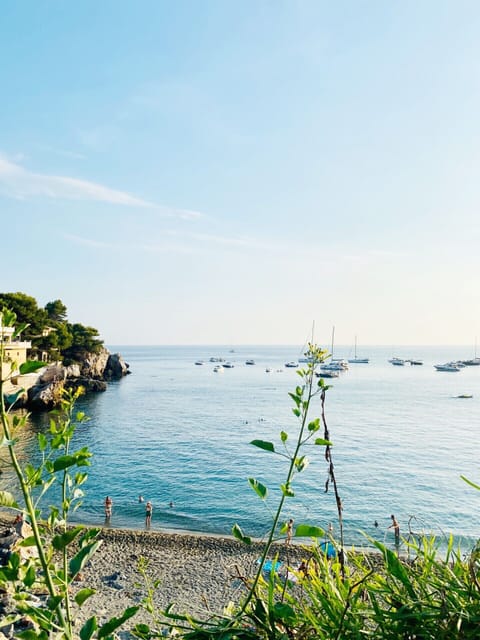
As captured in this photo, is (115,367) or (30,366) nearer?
(30,366)

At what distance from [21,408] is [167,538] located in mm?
33477

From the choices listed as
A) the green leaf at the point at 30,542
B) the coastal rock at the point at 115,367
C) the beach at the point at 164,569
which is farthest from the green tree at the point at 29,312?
the green leaf at the point at 30,542

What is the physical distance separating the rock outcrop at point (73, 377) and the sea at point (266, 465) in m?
3.37

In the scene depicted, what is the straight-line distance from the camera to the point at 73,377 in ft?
210

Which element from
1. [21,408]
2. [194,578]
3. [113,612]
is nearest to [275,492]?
[194,578]

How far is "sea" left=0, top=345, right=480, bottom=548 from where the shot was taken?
21.8 metres

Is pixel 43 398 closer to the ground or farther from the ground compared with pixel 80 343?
closer to the ground

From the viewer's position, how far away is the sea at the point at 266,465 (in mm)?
21844

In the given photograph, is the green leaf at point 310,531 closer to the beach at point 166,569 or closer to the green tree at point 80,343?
the beach at point 166,569

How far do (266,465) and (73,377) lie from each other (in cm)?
4122

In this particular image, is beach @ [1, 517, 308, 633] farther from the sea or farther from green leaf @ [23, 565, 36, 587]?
green leaf @ [23, 565, 36, 587]

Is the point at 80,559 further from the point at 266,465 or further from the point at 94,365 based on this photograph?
the point at 94,365

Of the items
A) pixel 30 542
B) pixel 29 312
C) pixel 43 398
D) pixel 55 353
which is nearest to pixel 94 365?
pixel 55 353

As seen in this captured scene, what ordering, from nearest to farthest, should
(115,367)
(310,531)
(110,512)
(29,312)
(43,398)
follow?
(310,531) → (110,512) → (43,398) → (29,312) → (115,367)
